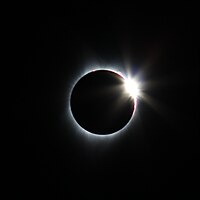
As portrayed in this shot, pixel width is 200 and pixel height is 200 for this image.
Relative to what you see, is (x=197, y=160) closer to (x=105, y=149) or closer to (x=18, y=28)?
(x=105, y=149)

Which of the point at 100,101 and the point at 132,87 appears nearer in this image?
the point at 100,101

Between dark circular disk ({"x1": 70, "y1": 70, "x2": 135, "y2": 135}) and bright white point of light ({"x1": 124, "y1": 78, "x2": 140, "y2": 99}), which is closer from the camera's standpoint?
dark circular disk ({"x1": 70, "y1": 70, "x2": 135, "y2": 135})

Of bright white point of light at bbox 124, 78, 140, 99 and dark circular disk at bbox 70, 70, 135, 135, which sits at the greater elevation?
bright white point of light at bbox 124, 78, 140, 99

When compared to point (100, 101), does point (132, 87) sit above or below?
above

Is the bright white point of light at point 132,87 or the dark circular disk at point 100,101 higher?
the bright white point of light at point 132,87
